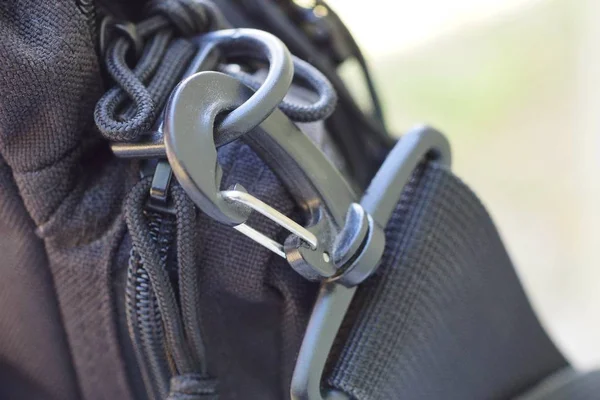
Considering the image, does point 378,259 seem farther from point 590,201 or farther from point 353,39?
point 590,201

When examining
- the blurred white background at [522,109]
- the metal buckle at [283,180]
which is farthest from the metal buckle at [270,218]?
the blurred white background at [522,109]

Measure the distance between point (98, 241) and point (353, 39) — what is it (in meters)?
0.28

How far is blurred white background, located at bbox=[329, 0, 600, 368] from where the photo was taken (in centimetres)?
102

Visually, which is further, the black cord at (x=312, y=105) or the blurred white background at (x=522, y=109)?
the blurred white background at (x=522, y=109)

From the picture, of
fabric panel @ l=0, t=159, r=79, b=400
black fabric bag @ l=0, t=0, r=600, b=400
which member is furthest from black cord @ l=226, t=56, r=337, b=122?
fabric panel @ l=0, t=159, r=79, b=400

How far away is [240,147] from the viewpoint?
14.3 inches

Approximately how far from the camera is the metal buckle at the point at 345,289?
33 cm

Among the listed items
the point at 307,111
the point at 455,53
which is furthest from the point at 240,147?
the point at 455,53

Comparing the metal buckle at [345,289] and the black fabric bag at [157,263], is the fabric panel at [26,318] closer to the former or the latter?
the black fabric bag at [157,263]

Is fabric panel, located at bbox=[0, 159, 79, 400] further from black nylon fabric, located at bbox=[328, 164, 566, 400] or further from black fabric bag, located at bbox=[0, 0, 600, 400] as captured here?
black nylon fabric, located at bbox=[328, 164, 566, 400]

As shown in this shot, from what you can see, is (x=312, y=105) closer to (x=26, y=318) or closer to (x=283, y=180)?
(x=283, y=180)

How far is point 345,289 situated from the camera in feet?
1.16

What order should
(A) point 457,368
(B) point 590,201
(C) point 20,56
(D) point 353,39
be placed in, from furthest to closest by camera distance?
(B) point 590,201, (D) point 353,39, (A) point 457,368, (C) point 20,56

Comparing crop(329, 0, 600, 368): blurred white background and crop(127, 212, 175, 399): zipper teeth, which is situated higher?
crop(127, 212, 175, 399): zipper teeth
